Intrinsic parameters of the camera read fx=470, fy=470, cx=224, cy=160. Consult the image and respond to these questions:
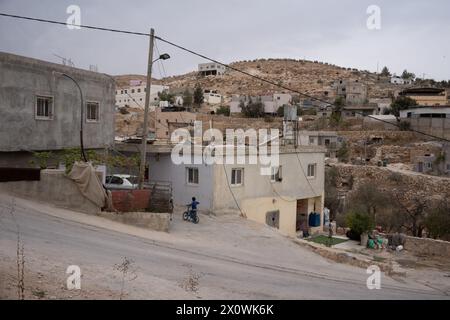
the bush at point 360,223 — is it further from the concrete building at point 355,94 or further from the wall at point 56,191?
the concrete building at point 355,94

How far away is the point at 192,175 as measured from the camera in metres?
20.6

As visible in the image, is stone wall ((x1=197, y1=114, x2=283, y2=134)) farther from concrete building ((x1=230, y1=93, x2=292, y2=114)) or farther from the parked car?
the parked car

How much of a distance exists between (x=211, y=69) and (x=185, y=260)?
113 meters

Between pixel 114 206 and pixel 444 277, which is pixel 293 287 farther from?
pixel 444 277

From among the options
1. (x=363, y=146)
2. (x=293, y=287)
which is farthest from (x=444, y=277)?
(x=363, y=146)

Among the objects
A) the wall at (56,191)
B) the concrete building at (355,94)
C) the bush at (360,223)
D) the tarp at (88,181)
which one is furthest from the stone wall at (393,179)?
the wall at (56,191)

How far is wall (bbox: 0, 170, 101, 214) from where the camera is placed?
46.4 feet

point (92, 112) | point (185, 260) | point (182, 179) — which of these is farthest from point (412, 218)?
point (185, 260)

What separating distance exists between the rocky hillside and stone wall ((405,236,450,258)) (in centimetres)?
6885

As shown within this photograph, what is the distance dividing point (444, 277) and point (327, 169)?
30901mm

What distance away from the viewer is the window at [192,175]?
20391mm

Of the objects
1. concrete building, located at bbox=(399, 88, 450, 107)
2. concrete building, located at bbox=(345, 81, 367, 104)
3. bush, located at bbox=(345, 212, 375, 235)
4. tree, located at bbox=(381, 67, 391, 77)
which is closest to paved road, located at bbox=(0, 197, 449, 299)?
bush, located at bbox=(345, 212, 375, 235)

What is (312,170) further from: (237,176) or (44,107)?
(44,107)
